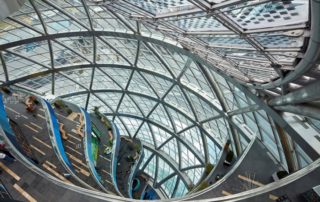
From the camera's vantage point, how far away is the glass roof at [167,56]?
1044cm

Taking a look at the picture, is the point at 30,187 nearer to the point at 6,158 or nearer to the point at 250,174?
the point at 6,158

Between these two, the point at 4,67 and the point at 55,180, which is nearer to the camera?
the point at 55,180

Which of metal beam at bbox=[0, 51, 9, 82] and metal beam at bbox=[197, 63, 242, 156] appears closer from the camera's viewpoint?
metal beam at bbox=[197, 63, 242, 156]

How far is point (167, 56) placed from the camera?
1297 inches

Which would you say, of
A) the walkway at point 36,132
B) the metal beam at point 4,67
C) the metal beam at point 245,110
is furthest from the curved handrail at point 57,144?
the metal beam at point 245,110

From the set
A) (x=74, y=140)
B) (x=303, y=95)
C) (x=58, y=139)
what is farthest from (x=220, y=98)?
(x=303, y=95)

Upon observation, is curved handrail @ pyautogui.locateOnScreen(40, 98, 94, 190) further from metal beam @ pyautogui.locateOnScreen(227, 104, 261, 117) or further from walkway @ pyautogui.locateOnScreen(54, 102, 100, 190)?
metal beam @ pyautogui.locateOnScreen(227, 104, 261, 117)

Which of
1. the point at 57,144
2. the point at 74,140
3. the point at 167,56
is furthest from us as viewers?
the point at 167,56

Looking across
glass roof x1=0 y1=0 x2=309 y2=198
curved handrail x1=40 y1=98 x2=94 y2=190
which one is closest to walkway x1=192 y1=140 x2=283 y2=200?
glass roof x1=0 y1=0 x2=309 y2=198

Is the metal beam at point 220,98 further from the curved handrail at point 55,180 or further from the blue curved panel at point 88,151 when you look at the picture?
the curved handrail at point 55,180

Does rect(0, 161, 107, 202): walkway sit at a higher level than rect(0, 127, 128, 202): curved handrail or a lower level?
lower

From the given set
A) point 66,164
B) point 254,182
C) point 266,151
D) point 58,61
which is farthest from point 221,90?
point 58,61

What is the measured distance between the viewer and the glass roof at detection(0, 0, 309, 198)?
10.4 meters

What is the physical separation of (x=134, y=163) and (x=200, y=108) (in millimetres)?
13319
